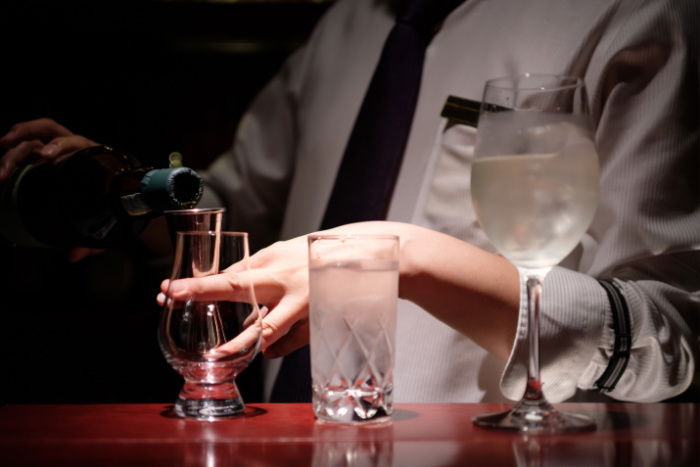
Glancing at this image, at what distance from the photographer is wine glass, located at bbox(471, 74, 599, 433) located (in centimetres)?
66

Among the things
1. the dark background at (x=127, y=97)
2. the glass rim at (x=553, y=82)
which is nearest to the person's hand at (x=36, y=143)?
the dark background at (x=127, y=97)

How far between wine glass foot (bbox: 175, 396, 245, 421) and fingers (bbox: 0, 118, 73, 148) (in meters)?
0.70

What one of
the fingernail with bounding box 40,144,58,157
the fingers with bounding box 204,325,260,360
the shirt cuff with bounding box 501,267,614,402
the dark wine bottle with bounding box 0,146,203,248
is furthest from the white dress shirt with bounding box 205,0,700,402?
the fingernail with bounding box 40,144,58,157

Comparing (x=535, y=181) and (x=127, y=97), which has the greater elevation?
(x=127, y=97)

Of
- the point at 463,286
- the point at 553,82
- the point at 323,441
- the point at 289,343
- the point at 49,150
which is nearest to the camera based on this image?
the point at 323,441

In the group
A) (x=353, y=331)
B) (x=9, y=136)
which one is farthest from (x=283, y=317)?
(x=9, y=136)

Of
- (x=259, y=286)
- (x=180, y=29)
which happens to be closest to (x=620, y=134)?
(x=259, y=286)

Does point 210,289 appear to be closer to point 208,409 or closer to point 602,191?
point 208,409

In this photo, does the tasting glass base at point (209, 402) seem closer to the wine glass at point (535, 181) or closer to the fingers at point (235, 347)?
the fingers at point (235, 347)

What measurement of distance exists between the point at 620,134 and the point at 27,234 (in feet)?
3.21

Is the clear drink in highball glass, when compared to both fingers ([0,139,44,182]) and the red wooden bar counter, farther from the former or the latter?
fingers ([0,139,44,182])

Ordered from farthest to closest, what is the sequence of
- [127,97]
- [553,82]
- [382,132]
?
[127,97] → [382,132] → [553,82]

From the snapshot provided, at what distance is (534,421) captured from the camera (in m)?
0.64

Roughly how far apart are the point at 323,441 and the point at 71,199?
0.81m
